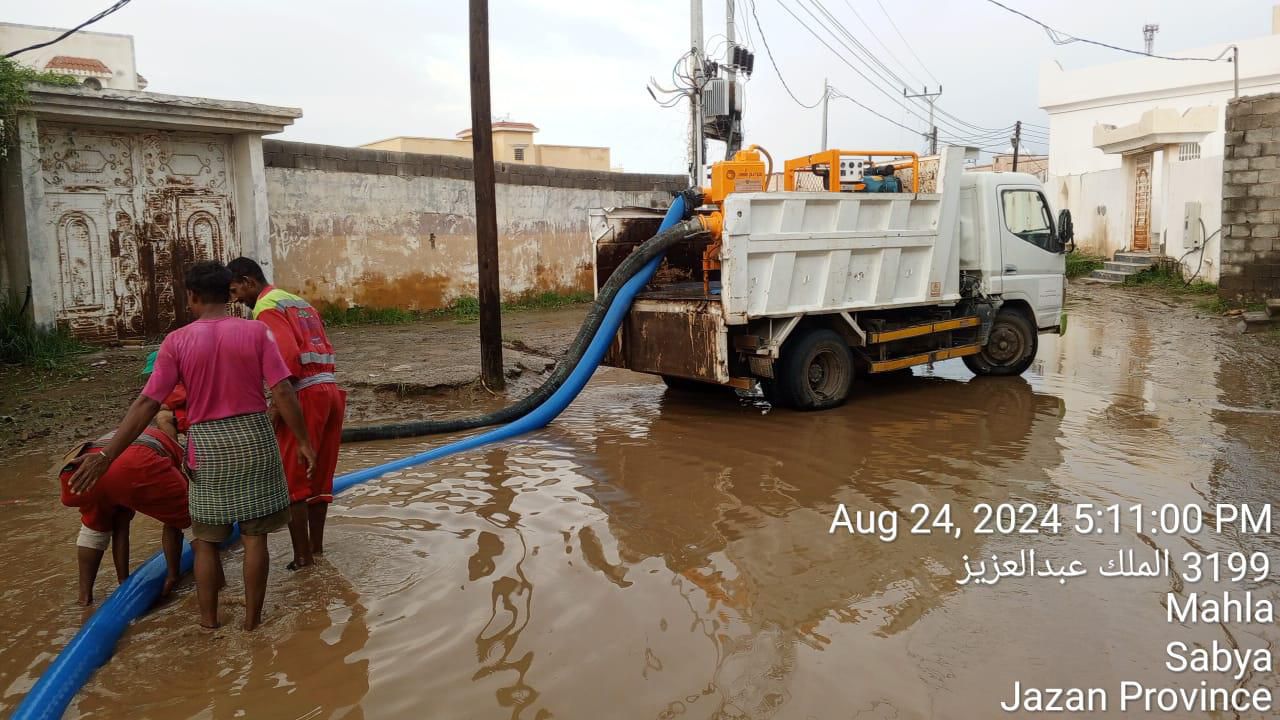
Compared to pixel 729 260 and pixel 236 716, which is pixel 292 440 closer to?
pixel 236 716

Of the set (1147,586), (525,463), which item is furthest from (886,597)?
(525,463)

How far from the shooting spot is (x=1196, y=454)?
632cm

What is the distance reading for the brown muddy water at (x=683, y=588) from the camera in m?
3.24

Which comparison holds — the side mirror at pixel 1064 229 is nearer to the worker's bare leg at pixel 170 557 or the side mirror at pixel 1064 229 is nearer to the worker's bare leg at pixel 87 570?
the worker's bare leg at pixel 170 557

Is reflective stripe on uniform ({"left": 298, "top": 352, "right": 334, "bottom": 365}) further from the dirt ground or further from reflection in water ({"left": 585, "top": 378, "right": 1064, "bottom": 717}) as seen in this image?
the dirt ground

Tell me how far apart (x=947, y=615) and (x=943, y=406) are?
474 cm

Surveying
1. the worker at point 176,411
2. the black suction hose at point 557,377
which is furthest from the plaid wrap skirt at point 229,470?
the black suction hose at point 557,377

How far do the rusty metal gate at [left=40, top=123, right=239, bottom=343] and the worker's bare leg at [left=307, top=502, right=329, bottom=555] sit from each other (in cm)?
689

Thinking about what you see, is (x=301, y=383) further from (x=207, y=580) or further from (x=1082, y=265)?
(x=1082, y=265)

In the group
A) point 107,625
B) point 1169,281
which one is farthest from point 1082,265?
point 107,625

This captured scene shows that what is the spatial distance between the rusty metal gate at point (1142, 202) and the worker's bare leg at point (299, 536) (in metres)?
21.5

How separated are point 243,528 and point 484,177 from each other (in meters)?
5.28

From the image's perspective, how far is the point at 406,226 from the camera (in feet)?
47.0

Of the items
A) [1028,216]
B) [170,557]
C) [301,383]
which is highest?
[1028,216]
